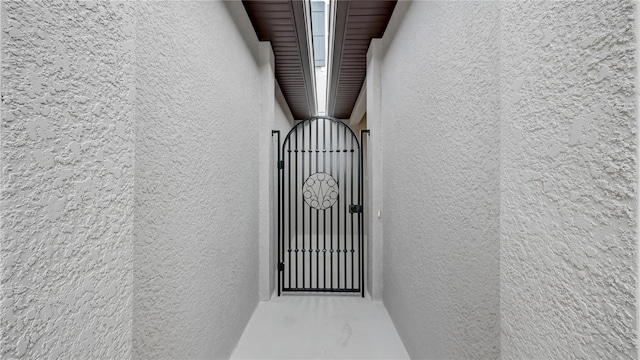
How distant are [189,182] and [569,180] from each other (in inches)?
54.7

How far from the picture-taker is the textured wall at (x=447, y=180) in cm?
103

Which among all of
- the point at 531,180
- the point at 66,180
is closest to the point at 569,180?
the point at 531,180

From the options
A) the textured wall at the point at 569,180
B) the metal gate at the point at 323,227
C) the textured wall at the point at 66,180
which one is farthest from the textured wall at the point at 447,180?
the textured wall at the point at 66,180

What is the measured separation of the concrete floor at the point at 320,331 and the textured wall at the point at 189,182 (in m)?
0.22

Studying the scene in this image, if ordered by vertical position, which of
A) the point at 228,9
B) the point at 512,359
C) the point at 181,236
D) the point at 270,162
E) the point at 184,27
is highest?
the point at 228,9

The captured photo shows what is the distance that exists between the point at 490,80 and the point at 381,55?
2.09 metres

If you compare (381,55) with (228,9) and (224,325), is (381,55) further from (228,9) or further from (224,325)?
(224,325)

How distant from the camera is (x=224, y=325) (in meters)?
1.83

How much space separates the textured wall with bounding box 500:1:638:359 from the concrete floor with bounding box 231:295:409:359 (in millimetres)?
1424

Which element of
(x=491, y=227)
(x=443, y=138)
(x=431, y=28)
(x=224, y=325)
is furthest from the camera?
(x=224, y=325)

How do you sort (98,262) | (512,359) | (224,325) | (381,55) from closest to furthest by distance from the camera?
(98,262)
(512,359)
(224,325)
(381,55)

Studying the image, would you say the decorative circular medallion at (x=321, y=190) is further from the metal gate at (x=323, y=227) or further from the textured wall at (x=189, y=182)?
the textured wall at (x=189, y=182)

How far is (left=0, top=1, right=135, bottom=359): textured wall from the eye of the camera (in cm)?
50

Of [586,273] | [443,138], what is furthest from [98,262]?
[443,138]
